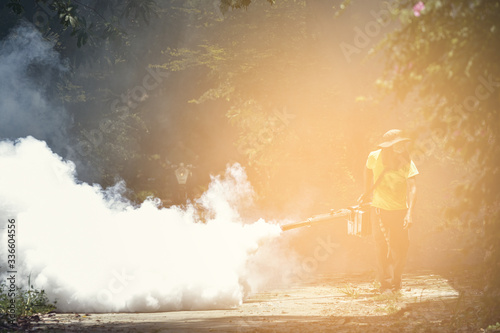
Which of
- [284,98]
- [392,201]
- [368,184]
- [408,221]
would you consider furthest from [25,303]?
[284,98]

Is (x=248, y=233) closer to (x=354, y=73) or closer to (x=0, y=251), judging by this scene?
(x=0, y=251)

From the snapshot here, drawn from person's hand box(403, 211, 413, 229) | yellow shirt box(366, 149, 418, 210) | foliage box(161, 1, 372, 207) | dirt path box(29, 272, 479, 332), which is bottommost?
dirt path box(29, 272, 479, 332)

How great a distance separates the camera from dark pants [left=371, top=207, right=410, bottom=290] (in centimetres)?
→ 939

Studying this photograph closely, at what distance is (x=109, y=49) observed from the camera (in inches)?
1102

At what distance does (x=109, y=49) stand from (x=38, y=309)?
21238mm

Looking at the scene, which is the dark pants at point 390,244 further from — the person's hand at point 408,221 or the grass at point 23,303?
the grass at point 23,303

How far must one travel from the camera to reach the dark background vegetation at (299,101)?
16.0ft

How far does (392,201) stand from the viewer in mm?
9320

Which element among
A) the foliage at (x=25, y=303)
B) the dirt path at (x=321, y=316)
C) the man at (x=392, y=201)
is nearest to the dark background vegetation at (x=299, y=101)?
the man at (x=392, y=201)

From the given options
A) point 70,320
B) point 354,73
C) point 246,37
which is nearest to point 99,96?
point 246,37

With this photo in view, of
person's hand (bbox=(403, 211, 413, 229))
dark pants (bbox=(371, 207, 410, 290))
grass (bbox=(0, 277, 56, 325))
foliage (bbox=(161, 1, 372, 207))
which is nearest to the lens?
grass (bbox=(0, 277, 56, 325))

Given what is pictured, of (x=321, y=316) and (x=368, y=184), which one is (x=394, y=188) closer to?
(x=368, y=184)

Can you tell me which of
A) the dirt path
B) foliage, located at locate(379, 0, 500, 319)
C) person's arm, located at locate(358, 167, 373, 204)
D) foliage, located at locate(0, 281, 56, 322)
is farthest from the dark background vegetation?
foliage, located at locate(0, 281, 56, 322)

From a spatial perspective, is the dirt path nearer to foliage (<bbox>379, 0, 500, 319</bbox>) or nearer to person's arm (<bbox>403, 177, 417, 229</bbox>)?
person's arm (<bbox>403, 177, 417, 229</bbox>)
